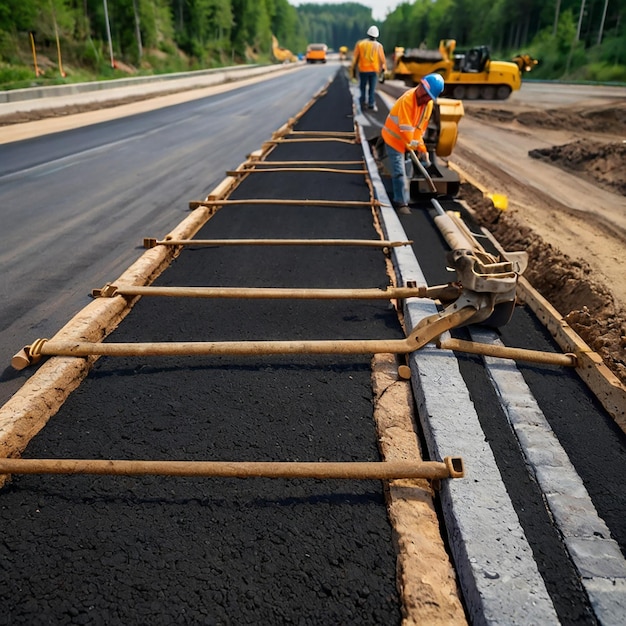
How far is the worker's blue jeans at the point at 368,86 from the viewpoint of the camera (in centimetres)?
1510

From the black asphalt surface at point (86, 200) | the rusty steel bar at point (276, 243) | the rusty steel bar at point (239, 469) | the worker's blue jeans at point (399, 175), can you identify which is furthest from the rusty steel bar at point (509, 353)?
the worker's blue jeans at point (399, 175)

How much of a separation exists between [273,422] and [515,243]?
14.8 feet

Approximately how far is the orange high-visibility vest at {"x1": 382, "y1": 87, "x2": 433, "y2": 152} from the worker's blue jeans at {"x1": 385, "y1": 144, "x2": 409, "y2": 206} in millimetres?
89

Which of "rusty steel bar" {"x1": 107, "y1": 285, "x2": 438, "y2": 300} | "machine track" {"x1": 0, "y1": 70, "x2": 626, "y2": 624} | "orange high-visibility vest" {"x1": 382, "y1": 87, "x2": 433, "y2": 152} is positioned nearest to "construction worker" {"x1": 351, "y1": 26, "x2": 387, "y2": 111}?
"orange high-visibility vest" {"x1": 382, "y1": 87, "x2": 433, "y2": 152}

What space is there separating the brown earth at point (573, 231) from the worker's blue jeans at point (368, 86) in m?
2.91

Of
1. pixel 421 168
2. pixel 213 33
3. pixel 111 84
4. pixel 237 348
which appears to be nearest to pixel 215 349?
pixel 237 348

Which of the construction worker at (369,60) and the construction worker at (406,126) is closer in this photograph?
the construction worker at (406,126)

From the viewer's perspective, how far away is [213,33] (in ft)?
217

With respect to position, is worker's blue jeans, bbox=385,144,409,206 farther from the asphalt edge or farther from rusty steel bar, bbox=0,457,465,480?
rusty steel bar, bbox=0,457,465,480

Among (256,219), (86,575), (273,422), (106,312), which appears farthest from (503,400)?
(256,219)

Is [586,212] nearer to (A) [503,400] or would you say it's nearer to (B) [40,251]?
(A) [503,400]

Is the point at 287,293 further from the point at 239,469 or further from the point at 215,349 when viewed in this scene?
the point at 239,469

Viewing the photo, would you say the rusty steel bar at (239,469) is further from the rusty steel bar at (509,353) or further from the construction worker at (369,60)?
the construction worker at (369,60)

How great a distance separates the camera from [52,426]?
9.07 ft
